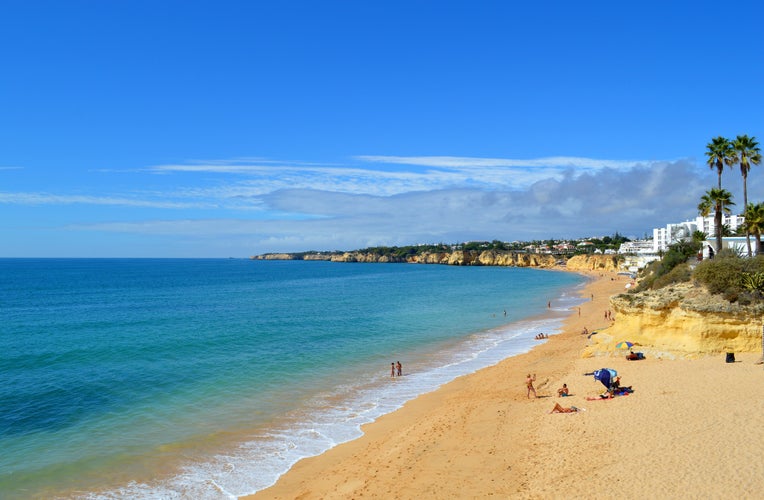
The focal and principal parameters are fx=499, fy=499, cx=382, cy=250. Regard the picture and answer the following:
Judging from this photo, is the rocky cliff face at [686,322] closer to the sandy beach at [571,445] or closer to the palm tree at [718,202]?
the sandy beach at [571,445]

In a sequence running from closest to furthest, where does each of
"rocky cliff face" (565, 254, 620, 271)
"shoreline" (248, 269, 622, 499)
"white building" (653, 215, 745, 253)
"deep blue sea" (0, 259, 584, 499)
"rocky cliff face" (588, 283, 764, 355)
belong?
1. "shoreline" (248, 269, 622, 499)
2. "deep blue sea" (0, 259, 584, 499)
3. "rocky cliff face" (588, 283, 764, 355)
4. "white building" (653, 215, 745, 253)
5. "rocky cliff face" (565, 254, 620, 271)

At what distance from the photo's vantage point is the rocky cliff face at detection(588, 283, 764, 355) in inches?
767

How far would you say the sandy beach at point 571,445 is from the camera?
34.6 ft

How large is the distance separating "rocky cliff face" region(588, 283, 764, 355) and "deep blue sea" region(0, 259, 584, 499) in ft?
23.9

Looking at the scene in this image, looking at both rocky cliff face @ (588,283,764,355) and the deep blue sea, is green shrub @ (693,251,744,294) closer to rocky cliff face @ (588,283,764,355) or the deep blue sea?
rocky cliff face @ (588,283,764,355)

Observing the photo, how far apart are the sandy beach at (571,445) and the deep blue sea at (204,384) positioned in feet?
5.39

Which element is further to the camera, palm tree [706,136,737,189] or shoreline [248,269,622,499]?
palm tree [706,136,737,189]

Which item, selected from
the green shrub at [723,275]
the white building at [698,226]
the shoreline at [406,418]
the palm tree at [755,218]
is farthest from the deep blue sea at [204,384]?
the white building at [698,226]

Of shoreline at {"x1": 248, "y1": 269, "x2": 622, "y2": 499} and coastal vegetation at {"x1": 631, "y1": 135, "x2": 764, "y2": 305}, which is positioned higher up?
coastal vegetation at {"x1": 631, "y1": 135, "x2": 764, "y2": 305}

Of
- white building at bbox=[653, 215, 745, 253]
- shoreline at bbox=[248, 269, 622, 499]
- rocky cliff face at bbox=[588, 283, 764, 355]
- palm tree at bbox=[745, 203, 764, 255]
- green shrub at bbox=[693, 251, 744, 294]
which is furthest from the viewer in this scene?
white building at bbox=[653, 215, 745, 253]

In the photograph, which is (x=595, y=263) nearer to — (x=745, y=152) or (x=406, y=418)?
(x=745, y=152)

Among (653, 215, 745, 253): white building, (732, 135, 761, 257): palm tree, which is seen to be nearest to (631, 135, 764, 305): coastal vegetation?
(732, 135, 761, 257): palm tree

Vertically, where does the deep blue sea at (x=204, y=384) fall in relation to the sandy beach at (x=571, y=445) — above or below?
below

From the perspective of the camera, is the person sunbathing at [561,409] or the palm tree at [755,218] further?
the palm tree at [755,218]
